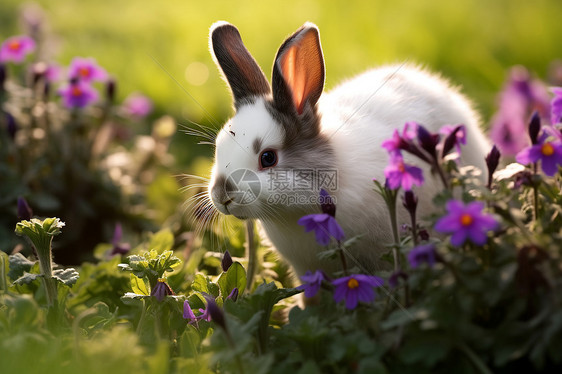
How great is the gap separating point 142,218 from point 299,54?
2024 millimetres

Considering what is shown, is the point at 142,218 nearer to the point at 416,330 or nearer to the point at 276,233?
the point at 276,233

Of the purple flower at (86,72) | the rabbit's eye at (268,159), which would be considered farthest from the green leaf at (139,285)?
the purple flower at (86,72)

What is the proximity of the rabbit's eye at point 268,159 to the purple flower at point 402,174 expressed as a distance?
2.70ft

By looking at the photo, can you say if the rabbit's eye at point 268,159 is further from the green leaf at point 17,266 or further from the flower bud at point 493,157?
the green leaf at point 17,266

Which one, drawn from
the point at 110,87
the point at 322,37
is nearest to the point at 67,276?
the point at 110,87

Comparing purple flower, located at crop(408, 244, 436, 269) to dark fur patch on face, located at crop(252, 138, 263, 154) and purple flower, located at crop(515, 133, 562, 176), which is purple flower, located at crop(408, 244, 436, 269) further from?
dark fur patch on face, located at crop(252, 138, 263, 154)

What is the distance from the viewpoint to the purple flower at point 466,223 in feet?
Result: 6.07

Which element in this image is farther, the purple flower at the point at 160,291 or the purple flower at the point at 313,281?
the purple flower at the point at 160,291

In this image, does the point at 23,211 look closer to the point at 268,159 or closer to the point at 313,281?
the point at 268,159

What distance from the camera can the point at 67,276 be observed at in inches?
101

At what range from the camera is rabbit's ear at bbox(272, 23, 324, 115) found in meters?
2.88

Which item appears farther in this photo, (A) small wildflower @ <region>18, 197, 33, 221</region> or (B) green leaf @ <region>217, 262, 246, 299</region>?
(A) small wildflower @ <region>18, 197, 33, 221</region>

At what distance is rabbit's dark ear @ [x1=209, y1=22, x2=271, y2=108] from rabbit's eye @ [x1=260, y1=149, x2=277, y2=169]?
1.41 feet

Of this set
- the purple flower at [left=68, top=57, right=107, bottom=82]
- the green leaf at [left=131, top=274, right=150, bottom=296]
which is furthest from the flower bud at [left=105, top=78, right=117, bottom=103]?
the green leaf at [left=131, top=274, right=150, bottom=296]
